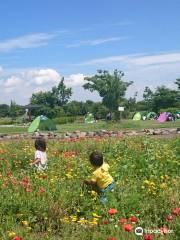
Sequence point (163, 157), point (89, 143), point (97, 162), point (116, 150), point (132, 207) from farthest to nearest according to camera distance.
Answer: point (89, 143) → point (116, 150) → point (163, 157) → point (97, 162) → point (132, 207)

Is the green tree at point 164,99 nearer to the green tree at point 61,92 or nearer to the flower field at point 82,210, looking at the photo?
the green tree at point 61,92

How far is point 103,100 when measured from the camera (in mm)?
71500

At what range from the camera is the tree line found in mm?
69938

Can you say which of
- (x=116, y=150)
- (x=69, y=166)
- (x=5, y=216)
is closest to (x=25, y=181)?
(x=5, y=216)

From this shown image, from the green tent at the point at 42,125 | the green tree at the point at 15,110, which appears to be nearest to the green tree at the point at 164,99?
the green tree at the point at 15,110

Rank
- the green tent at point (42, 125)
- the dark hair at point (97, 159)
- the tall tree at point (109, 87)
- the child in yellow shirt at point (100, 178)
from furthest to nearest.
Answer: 1. the tall tree at point (109, 87)
2. the green tent at point (42, 125)
3. the dark hair at point (97, 159)
4. the child in yellow shirt at point (100, 178)

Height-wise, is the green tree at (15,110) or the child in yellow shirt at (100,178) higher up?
the green tree at (15,110)

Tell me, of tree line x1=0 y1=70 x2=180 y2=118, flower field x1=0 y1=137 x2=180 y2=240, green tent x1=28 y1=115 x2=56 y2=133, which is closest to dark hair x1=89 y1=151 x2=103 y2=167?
flower field x1=0 y1=137 x2=180 y2=240

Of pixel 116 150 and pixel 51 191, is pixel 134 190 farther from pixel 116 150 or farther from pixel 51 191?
pixel 116 150

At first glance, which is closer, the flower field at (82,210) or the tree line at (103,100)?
the flower field at (82,210)

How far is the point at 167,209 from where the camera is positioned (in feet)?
17.1

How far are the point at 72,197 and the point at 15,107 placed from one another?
80.0 m

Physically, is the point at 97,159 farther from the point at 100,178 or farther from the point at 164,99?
the point at 164,99

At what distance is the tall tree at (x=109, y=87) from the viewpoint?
2753 inches
